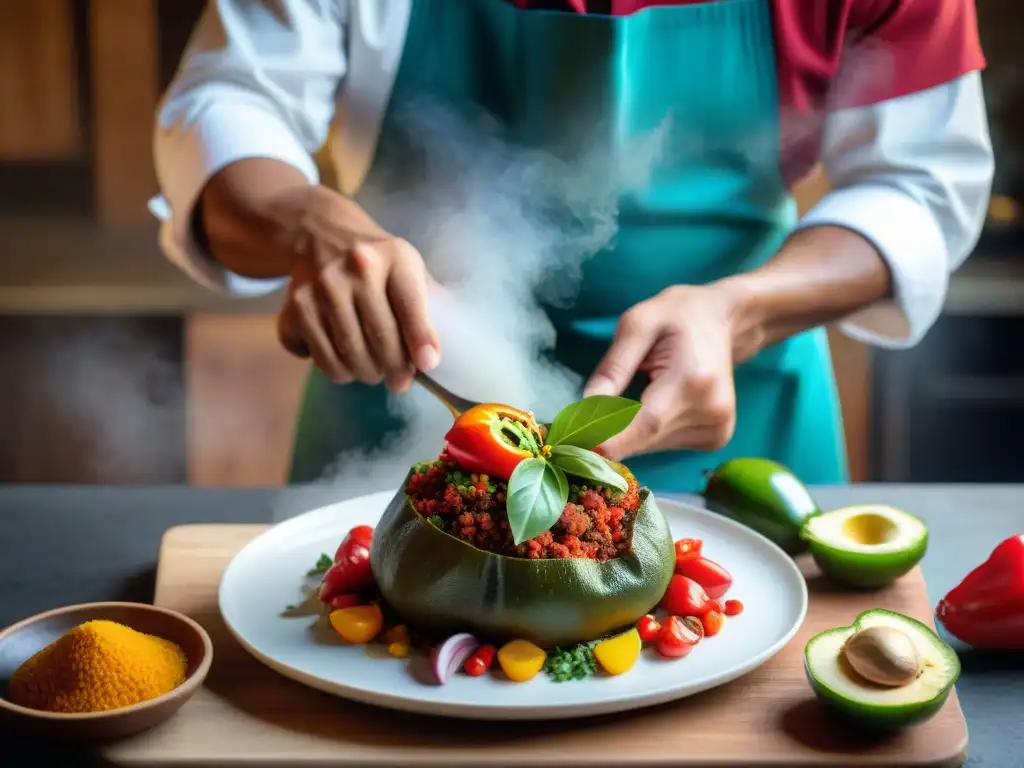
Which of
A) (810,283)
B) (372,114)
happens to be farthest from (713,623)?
(372,114)

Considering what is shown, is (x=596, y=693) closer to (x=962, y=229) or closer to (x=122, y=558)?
(x=122, y=558)

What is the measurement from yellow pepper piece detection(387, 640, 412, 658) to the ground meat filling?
9 centimetres

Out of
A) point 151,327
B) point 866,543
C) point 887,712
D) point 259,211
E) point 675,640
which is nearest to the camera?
point 887,712

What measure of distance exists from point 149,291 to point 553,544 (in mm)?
1538

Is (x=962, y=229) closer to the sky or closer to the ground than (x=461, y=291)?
closer to the sky

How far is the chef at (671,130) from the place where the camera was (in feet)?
4.68

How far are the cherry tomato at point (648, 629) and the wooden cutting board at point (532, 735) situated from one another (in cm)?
7

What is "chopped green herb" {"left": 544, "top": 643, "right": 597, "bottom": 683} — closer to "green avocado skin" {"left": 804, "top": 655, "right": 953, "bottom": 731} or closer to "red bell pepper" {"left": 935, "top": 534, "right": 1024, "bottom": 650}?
"green avocado skin" {"left": 804, "top": 655, "right": 953, "bottom": 731}

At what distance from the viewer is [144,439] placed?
2455 mm

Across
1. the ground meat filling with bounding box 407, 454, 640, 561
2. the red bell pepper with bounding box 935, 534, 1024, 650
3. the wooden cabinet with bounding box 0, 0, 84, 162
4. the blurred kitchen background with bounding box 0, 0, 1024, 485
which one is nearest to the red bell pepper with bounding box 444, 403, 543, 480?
the ground meat filling with bounding box 407, 454, 640, 561

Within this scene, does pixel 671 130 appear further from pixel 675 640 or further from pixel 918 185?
pixel 675 640

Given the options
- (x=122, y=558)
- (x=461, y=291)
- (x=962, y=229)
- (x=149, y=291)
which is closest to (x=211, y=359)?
(x=149, y=291)

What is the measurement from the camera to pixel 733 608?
0.97 m

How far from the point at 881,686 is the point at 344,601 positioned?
Answer: 0.43 m
